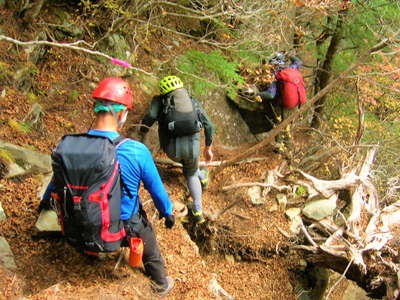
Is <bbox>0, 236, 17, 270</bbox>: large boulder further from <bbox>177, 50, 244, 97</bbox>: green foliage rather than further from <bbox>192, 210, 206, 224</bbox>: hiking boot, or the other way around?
<bbox>177, 50, 244, 97</bbox>: green foliage

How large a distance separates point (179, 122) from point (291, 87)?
3759 mm

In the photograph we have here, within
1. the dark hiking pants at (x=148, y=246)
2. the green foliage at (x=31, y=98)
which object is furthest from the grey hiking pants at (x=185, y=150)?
the green foliage at (x=31, y=98)

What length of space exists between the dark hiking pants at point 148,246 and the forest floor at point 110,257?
172 millimetres

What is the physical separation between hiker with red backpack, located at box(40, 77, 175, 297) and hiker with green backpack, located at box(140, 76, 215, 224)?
157 centimetres

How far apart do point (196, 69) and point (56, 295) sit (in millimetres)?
4346

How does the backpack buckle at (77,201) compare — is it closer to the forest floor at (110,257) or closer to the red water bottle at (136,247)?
the red water bottle at (136,247)

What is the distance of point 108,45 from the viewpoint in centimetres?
680

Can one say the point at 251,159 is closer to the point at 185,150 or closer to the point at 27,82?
the point at 185,150

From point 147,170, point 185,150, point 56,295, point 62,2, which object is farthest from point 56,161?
point 62,2

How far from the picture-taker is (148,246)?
3.63 meters

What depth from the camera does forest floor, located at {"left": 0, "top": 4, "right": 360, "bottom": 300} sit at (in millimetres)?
3676

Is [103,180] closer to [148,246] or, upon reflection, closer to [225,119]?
[148,246]

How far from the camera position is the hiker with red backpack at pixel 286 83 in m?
7.40

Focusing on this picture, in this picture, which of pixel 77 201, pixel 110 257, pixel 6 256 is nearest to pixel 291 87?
pixel 110 257
